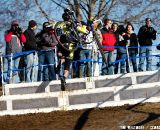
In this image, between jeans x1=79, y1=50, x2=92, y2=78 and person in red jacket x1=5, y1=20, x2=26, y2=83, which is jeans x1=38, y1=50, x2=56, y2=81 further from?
jeans x1=79, y1=50, x2=92, y2=78

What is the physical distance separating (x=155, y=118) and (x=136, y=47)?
417 cm

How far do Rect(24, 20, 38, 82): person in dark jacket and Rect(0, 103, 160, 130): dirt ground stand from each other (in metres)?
2.11

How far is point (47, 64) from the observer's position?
14.3 m

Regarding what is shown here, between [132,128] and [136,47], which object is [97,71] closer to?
[136,47]

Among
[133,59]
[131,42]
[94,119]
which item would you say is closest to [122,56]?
[133,59]

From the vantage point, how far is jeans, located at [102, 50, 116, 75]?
14.5 m

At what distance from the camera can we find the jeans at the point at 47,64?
46.9 ft

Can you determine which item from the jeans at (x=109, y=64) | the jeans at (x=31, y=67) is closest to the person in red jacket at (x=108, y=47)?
the jeans at (x=109, y=64)

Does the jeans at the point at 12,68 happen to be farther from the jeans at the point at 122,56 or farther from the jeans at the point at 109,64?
the jeans at the point at 122,56

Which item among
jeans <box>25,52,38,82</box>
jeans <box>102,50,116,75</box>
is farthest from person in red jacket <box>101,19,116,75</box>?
jeans <box>25,52,38,82</box>

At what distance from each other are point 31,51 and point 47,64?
590mm

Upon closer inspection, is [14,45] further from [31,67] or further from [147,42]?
[147,42]

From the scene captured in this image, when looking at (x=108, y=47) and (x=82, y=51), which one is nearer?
(x=82, y=51)

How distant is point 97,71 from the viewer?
1420 centimetres
